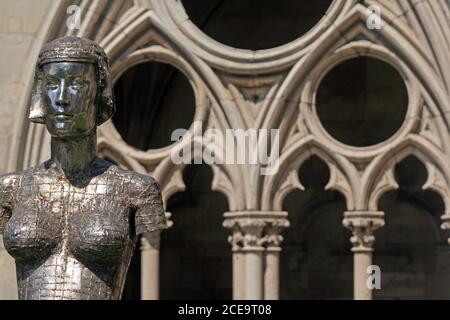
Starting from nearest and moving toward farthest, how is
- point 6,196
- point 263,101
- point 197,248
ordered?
point 6,196
point 263,101
point 197,248

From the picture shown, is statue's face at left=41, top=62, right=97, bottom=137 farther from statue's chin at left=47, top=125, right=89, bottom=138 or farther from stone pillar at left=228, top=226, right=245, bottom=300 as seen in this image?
stone pillar at left=228, top=226, right=245, bottom=300

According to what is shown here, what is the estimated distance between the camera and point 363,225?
52.6ft

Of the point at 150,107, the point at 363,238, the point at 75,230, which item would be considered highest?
the point at 150,107

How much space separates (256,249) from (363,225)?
91 cm

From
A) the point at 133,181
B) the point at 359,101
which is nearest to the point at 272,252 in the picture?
the point at 359,101

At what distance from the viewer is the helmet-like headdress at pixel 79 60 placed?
7.85 metres

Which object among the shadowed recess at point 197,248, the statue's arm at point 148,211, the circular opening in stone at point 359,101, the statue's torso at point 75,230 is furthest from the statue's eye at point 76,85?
the shadowed recess at point 197,248

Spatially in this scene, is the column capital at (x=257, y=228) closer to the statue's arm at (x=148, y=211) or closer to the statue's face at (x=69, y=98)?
the statue's arm at (x=148, y=211)

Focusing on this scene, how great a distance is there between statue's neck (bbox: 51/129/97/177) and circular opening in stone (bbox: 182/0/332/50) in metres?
11.5

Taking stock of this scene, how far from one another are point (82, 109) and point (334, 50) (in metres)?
8.57

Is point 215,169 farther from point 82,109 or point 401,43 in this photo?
point 82,109

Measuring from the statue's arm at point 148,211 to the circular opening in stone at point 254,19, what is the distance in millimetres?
11504

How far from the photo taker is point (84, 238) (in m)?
7.76

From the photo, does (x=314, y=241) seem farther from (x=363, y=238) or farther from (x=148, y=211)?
(x=148, y=211)
